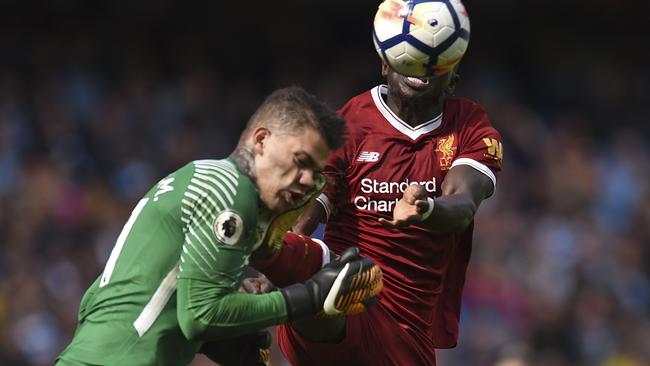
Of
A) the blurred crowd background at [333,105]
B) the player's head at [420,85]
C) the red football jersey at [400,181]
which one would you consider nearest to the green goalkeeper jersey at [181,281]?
the red football jersey at [400,181]

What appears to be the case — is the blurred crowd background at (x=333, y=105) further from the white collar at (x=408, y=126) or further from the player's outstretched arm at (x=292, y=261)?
the player's outstretched arm at (x=292, y=261)

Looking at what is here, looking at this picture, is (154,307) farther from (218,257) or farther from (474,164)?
(474,164)

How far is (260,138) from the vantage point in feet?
16.9

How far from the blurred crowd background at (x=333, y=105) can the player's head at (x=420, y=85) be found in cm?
588

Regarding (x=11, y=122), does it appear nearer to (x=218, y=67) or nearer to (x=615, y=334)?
(x=218, y=67)

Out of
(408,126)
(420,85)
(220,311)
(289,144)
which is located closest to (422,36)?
(420,85)

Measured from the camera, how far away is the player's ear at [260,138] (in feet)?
16.8

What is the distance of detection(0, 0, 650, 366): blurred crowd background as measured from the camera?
12.1 metres

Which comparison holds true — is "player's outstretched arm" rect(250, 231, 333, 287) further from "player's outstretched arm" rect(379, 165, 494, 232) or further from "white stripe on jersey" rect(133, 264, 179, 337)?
"white stripe on jersey" rect(133, 264, 179, 337)

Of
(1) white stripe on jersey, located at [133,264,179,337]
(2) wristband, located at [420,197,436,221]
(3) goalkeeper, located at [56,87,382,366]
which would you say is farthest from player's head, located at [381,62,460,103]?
(1) white stripe on jersey, located at [133,264,179,337]

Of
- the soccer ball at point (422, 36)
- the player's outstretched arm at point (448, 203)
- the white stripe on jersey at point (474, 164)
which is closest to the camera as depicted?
the player's outstretched arm at point (448, 203)

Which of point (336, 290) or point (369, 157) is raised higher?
point (369, 157)

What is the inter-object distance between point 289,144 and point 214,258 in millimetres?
583

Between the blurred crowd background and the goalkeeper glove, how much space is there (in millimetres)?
6413
